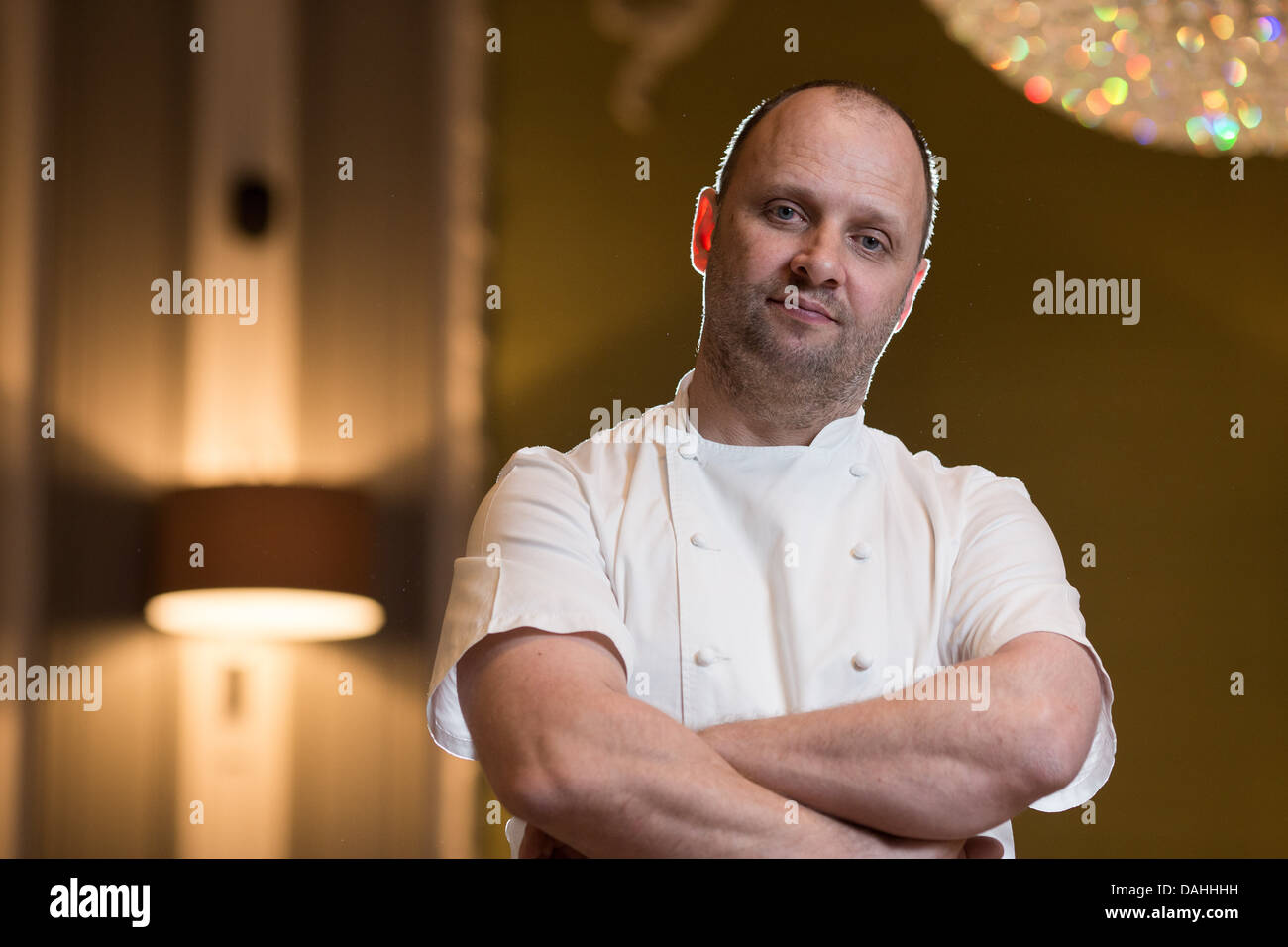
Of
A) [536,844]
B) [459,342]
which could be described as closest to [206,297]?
[459,342]

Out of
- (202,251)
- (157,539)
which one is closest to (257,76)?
(202,251)

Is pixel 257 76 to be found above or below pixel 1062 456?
above

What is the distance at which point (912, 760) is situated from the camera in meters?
1.34

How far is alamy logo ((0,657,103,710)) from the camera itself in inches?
130

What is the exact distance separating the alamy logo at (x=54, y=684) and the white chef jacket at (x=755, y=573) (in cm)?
202

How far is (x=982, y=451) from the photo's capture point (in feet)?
10.1

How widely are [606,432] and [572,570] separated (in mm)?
276

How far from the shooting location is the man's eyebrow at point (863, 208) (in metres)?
1.62

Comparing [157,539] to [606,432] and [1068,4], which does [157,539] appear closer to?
[606,432]

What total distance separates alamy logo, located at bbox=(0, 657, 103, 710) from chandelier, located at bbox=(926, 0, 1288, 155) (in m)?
2.39

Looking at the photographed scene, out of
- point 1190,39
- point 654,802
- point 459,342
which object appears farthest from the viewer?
point 459,342

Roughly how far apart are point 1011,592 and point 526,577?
19.3 inches

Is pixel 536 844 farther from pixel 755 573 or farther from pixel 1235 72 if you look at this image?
pixel 1235 72
